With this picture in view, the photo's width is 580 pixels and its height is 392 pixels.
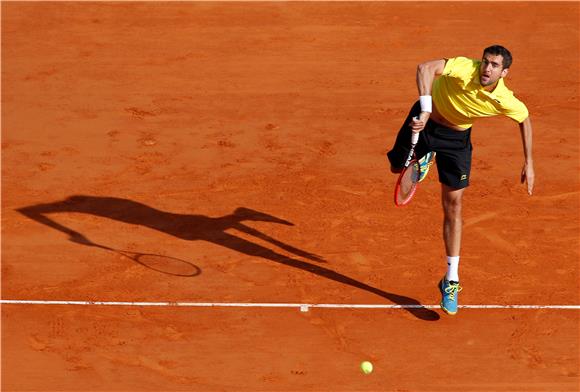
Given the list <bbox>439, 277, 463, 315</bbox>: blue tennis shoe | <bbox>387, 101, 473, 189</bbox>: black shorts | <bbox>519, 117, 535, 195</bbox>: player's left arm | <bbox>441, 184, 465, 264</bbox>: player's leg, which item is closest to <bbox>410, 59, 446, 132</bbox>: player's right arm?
<bbox>387, 101, 473, 189</bbox>: black shorts

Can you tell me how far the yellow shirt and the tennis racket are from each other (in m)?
0.46

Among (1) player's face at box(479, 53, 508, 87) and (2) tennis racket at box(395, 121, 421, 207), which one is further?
(2) tennis racket at box(395, 121, 421, 207)

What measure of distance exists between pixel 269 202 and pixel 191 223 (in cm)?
95

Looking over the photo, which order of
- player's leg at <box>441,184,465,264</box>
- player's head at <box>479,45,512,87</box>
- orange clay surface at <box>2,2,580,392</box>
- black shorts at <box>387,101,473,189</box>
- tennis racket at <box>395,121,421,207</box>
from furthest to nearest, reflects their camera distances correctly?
1. tennis racket at <box>395,121,421,207</box>
2. player's leg at <box>441,184,465,264</box>
3. black shorts at <box>387,101,473,189</box>
4. orange clay surface at <box>2,2,580,392</box>
5. player's head at <box>479,45,512,87</box>

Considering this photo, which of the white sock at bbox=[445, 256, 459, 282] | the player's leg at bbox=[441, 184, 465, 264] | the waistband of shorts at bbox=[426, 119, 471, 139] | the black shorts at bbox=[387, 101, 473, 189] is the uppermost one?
the waistband of shorts at bbox=[426, 119, 471, 139]

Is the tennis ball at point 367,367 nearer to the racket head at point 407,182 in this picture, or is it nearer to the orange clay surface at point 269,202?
the orange clay surface at point 269,202

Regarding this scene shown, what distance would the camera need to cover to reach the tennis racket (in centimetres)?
974

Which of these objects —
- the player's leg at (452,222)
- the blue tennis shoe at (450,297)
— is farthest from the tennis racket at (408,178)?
the blue tennis shoe at (450,297)

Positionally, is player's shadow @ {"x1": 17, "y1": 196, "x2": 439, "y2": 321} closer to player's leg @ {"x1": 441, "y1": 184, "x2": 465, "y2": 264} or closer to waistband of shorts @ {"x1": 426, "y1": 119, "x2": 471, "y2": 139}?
player's leg @ {"x1": 441, "y1": 184, "x2": 465, "y2": 264}

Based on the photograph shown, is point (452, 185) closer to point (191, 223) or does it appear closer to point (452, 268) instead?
point (452, 268)

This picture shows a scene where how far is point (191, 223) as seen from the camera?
36.6 ft

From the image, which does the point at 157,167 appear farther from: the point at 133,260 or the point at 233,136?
the point at 133,260

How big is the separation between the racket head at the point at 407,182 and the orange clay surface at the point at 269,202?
0.72 meters

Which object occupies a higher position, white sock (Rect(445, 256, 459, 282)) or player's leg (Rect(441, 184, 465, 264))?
player's leg (Rect(441, 184, 465, 264))
